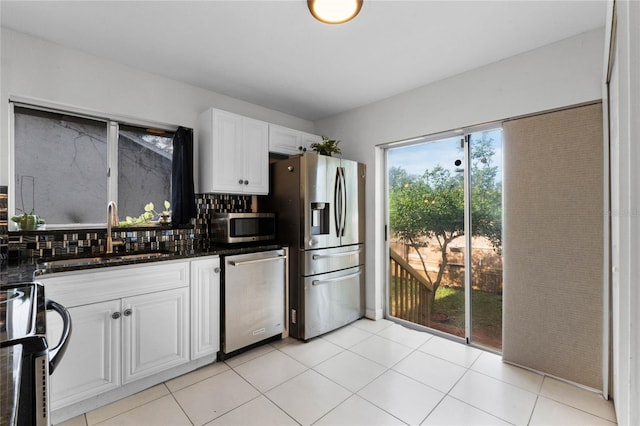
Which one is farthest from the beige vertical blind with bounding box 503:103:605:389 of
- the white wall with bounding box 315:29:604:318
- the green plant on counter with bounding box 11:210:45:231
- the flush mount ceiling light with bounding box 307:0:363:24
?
the green plant on counter with bounding box 11:210:45:231

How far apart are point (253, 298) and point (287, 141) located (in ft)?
5.66

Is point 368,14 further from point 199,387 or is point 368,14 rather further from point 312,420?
point 199,387

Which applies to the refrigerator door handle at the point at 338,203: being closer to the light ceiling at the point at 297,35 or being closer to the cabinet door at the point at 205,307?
the light ceiling at the point at 297,35

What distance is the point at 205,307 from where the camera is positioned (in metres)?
2.36

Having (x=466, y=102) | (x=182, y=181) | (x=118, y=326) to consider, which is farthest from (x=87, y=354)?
(x=466, y=102)

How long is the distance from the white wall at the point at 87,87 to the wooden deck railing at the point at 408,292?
262cm

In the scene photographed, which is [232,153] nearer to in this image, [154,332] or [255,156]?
[255,156]

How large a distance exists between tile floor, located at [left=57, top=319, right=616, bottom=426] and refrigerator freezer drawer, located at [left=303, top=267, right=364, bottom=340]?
1.03 feet

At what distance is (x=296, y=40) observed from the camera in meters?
2.20

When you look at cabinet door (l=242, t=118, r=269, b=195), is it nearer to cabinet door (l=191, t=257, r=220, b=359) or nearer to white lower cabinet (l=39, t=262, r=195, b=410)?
cabinet door (l=191, t=257, r=220, b=359)

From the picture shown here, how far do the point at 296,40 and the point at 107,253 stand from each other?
2227mm

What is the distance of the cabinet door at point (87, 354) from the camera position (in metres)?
1.72

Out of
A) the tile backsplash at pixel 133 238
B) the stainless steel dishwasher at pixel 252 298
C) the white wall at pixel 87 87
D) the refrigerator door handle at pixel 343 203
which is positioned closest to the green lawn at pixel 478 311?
the refrigerator door handle at pixel 343 203

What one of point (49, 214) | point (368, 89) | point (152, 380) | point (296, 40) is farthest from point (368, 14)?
point (152, 380)
